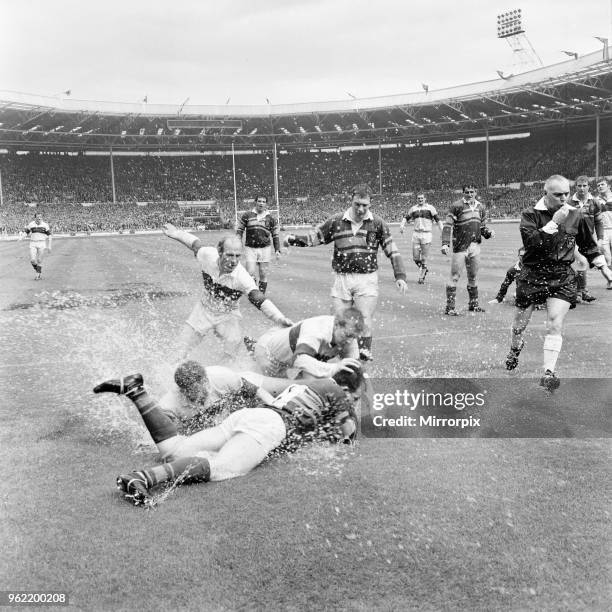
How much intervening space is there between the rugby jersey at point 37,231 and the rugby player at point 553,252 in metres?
14.6

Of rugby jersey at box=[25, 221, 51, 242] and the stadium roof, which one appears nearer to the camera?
rugby jersey at box=[25, 221, 51, 242]

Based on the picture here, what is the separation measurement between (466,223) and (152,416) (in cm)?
782

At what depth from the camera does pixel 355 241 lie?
745 centimetres

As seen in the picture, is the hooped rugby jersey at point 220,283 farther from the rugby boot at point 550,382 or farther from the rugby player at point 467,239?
the rugby player at point 467,239

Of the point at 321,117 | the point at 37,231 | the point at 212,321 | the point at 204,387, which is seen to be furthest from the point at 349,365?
the point at 321,117

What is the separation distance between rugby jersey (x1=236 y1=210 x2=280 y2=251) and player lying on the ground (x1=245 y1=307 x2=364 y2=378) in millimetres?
6797

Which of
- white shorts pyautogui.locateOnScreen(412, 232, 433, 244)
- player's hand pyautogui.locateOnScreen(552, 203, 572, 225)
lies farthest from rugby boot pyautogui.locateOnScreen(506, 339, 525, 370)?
white shorts pyautogui.locateOnScreen(412, 232, 433, 244)

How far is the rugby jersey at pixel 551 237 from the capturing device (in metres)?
6.20

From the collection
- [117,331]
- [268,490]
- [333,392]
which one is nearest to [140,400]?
[268,490]

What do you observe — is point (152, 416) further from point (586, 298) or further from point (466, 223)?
point (586, 298)

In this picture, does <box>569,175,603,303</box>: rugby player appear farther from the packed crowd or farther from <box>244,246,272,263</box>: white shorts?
the packed crowd

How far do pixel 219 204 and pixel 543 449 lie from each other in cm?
5753

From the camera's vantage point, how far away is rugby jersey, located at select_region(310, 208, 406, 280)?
7.47 m

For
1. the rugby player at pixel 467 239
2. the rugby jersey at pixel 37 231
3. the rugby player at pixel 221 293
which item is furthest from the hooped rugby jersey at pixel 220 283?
the rugby jersey at pixel 37 231
